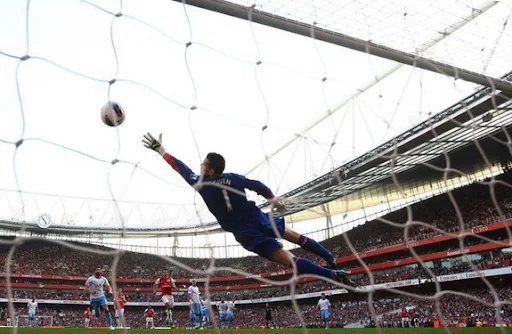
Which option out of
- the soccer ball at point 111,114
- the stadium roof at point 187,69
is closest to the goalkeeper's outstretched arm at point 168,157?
the stadium roof at point 187,69

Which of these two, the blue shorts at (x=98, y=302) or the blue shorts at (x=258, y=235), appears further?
the blue shorts at (x=98, y=302)

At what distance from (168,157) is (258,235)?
115 centimetres

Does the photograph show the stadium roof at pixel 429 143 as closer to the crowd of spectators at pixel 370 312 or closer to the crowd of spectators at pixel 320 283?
the crowd of spectators at pixel 320 283

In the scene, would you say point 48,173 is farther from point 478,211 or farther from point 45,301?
point 45,301

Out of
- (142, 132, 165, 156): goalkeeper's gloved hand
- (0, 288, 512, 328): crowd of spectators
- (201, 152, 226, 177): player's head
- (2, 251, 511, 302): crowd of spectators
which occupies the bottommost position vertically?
(0, 288, 512, 328): crowd of spectators

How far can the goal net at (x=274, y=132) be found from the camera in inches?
195

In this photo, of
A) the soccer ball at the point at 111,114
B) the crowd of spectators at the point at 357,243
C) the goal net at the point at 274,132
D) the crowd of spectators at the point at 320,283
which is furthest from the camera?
the crowd of spectators at the point at 357,243

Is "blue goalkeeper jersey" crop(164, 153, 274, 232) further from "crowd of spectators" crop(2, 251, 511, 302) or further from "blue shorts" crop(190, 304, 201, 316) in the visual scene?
"crowd of spectators" crop(2, 251, 511, 302)

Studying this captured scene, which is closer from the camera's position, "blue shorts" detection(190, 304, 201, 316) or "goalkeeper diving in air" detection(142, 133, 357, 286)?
"goalkeeper diving in air" detection(142, 133, 357, 286)

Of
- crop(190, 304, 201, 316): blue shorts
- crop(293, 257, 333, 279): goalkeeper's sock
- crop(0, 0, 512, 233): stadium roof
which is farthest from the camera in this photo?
crop(190, 304, 201, 316): blue shorts

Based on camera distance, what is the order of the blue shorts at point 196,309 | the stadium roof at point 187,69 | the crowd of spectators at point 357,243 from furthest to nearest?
the crowd of spectators at point 357,243
the blue shorts at point 196,309
the stadium roof at point 187,69

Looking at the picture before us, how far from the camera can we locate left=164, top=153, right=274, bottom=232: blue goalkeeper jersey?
423 centimetres

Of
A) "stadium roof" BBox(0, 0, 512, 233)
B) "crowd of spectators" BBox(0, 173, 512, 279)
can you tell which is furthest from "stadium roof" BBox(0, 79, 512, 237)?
"crowd of spectators" BBox(0, 173, 512, 279)

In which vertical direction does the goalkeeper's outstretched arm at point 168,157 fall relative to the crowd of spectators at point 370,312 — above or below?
above
